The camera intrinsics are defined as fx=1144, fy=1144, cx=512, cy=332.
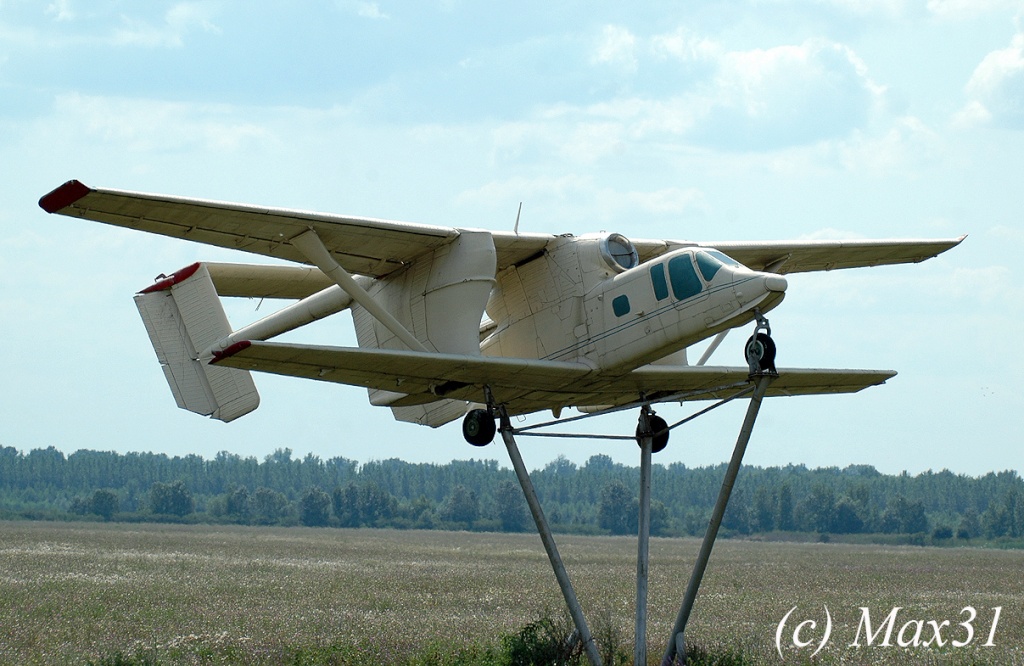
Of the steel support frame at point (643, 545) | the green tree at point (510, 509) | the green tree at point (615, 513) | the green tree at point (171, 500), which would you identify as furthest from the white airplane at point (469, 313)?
the green tree at point (171, 500)

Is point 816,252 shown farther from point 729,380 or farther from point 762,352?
point 762,352

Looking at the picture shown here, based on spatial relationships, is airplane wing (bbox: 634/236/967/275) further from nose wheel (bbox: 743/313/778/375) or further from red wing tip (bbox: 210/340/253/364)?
red wing tip (bbox: 210/340/253/364)

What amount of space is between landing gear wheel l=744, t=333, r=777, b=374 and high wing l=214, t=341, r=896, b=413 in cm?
48

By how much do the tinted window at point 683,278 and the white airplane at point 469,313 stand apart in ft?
0.07

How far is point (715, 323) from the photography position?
1541cm

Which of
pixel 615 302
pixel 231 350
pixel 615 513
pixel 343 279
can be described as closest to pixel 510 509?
pixel 615 513

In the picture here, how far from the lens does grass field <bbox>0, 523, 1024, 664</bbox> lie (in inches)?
852

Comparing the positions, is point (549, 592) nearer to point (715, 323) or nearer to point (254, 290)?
point (254, 290)

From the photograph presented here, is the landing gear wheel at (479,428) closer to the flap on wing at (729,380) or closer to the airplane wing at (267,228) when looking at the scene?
the flap on wing at (729,380)

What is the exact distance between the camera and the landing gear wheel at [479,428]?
16.8 meters

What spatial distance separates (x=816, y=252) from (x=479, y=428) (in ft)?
23.8

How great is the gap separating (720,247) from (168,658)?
12.1 meters

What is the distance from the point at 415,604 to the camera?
32219mm

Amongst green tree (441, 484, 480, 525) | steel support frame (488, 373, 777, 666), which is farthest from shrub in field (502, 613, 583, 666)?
green tree (441, 484, 480, 525)
